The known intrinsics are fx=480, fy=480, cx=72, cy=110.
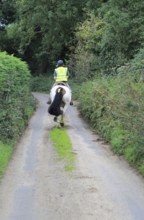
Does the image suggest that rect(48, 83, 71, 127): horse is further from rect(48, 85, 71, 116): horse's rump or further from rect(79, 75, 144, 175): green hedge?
rect(79, 75, 144, 175): green hedge

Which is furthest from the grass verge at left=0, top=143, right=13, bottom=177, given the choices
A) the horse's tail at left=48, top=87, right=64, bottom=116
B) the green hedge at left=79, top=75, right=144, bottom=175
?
the horse's tail at left=48, top=87, right=64, bottom=116

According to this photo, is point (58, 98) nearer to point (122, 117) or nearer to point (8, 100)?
point (8, 100)

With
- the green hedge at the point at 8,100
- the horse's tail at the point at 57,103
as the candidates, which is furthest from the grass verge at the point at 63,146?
the green hedge at the point at 8,100

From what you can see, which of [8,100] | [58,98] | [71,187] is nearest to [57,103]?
[58,98]

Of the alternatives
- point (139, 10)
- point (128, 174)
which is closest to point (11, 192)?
point (128, 174)

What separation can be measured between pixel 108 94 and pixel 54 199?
9916mm

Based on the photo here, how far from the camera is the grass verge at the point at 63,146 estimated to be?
12.0 metres

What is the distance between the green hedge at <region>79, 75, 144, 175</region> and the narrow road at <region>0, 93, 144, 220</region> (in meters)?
0.39

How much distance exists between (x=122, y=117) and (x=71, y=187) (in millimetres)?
4311

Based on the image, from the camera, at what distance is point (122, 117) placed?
13508mm

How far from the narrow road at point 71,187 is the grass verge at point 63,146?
0.17 metres

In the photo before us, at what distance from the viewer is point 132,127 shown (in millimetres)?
12266

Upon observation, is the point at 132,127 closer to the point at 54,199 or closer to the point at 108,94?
the point at 54,199

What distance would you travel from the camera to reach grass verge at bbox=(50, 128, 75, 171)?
11969mm
